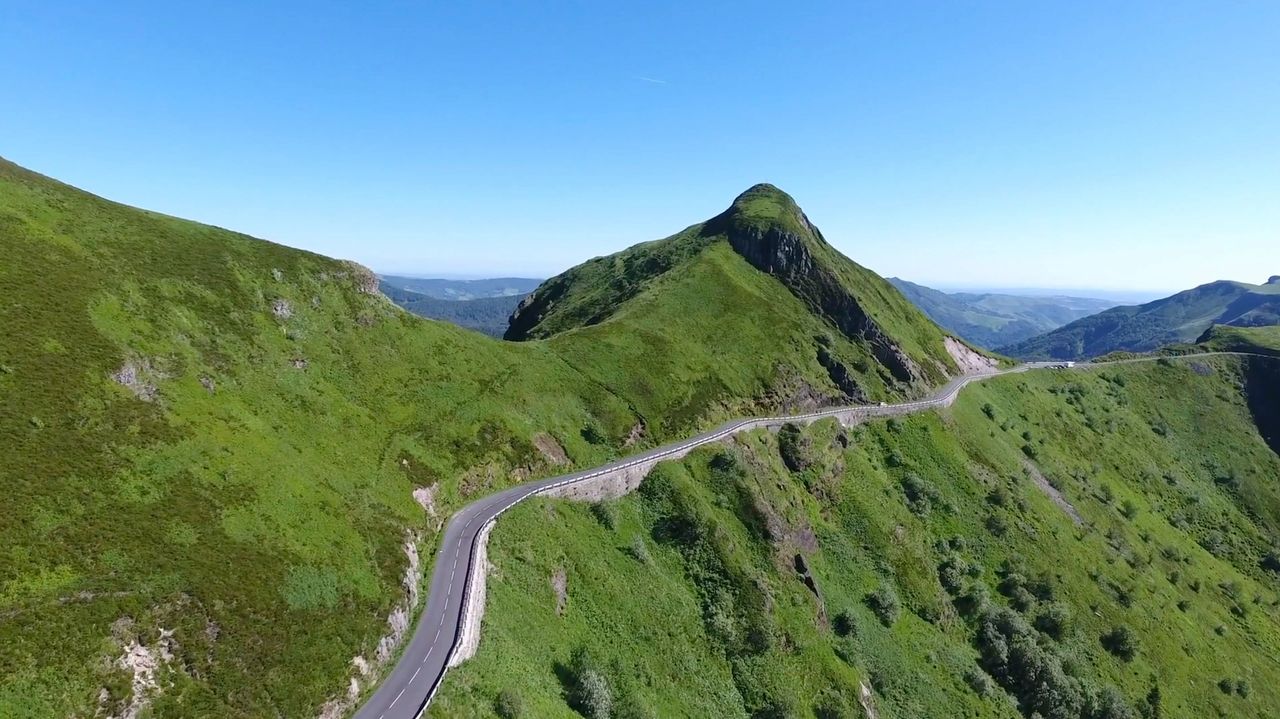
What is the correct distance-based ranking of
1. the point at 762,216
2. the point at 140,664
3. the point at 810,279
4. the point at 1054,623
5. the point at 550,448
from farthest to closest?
the point at 762,216, the point at 810,279, the point at 1054,623, the point at 550,448, the point at 140,664

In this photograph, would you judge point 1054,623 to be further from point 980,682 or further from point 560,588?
point 560,588

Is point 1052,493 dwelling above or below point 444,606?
below

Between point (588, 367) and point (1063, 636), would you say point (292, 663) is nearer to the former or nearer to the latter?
point (588, 367)

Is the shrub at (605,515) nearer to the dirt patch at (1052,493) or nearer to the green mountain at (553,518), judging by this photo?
the green mountain at (553,518)

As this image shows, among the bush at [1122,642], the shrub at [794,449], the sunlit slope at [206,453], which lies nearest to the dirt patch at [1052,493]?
the bush at [1122,642]

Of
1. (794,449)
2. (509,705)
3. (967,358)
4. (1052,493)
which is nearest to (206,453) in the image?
(509,705)

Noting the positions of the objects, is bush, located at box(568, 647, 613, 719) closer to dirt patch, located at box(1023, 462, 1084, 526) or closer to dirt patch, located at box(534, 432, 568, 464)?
dirt patch, located at box(534, 432, 568, 464)
